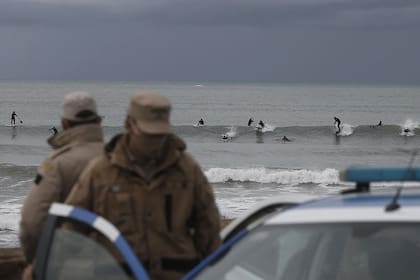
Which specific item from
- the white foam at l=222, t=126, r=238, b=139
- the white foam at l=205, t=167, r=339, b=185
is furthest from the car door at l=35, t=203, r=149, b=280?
the white foam at l=222, t=126, r=238, b=139

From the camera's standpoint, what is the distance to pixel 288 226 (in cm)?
397

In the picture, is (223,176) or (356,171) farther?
(223,176)

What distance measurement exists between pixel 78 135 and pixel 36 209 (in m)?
0.46

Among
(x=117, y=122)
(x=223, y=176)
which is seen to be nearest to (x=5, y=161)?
(x=223, y=176)

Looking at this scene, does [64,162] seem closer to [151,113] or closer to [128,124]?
[128,124]

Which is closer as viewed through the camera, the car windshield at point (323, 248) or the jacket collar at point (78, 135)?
the car windshield at point (323, 248)

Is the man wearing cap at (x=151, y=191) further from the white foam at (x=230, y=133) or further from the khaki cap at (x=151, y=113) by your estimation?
the white foam at (x=230, y=133)

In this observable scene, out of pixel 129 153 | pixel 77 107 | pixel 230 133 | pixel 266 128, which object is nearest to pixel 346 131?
pixel 266 128

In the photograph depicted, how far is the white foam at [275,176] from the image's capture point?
95.2 feet

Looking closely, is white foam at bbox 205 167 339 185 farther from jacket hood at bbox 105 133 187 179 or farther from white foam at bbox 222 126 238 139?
jacket hood at bbox 105 133 187 179

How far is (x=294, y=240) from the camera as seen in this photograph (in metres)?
4.19

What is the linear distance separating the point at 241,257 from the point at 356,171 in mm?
610

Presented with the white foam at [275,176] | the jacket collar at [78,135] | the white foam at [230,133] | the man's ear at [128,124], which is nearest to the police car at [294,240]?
the man's ear at [128,124]

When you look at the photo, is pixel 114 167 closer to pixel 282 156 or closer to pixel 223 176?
pixel 223 176
